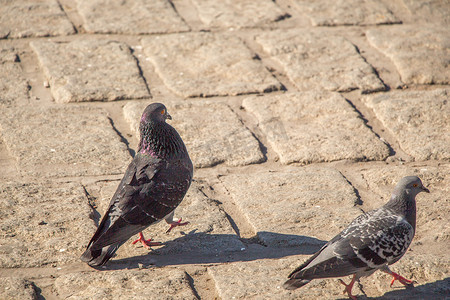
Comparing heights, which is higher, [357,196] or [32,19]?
[357,196]

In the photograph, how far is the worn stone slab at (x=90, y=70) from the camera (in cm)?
598

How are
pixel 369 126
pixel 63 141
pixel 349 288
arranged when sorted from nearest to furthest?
pixel 349 288 → pixel 63 141 → pixel 369 126

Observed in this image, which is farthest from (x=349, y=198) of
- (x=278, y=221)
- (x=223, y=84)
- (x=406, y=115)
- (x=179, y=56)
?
(x=179, y=56)

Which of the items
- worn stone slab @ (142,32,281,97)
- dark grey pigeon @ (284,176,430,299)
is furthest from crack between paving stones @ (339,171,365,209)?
worn stone slab @ (142,32,281,97)

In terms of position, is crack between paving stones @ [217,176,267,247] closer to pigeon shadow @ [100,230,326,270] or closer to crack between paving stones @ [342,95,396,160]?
pigeon shadow @ [100,230,326,270]

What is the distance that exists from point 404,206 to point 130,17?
15.7 feet

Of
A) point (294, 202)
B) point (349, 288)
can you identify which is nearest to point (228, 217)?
point (294, 202)

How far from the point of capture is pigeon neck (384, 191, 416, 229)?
395cm

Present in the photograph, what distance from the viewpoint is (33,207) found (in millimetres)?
4465

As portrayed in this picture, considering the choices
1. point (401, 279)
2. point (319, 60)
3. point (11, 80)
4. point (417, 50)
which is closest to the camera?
point (401, 279)

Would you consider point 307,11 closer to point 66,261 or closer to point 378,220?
point 378,220

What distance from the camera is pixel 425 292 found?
3719 millimetres

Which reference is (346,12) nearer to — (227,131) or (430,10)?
(430,10)

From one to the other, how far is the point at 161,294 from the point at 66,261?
2.51ft
